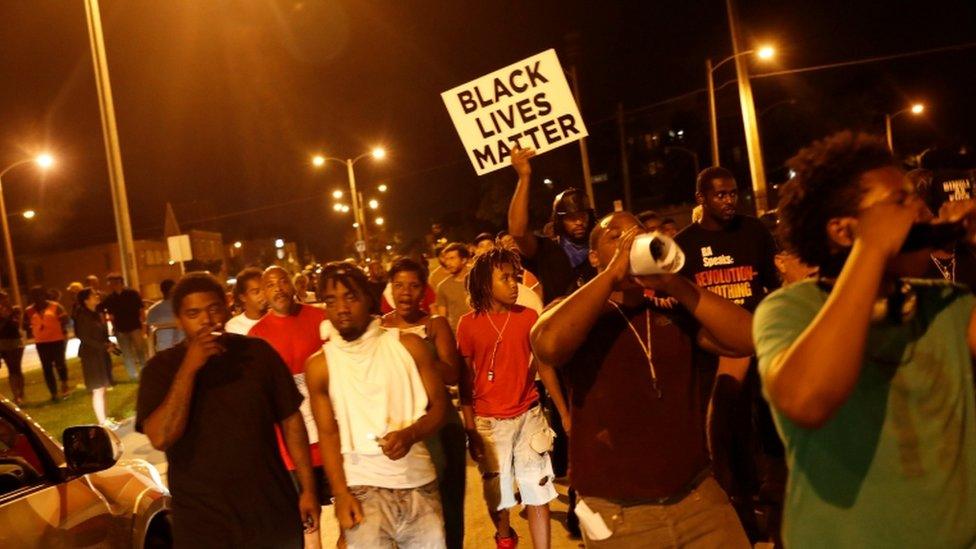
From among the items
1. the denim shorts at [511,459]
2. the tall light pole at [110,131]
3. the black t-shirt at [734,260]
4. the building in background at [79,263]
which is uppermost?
the building in background at [79,263]

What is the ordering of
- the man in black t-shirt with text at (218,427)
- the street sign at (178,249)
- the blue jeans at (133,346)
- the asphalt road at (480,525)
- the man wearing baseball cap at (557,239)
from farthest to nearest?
the street sign at (178,249)
the blue jeans at (133,346)
the asphalt road at (480,525)
the man wearing baseball cap at (557,239)
the man in black t-shirt with text at (218,427)

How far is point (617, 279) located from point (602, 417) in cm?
62

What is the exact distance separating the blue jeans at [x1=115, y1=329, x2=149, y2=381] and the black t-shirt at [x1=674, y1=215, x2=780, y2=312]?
38.5 ft

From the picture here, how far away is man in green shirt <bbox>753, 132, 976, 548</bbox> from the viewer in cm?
208

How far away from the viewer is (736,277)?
554 centimetres

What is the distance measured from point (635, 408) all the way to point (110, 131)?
38.4 ft

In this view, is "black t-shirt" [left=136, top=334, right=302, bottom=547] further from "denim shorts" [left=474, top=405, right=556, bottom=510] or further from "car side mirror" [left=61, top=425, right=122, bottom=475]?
"denim shorts" [left=474, top=405, right=556, bottom=510]

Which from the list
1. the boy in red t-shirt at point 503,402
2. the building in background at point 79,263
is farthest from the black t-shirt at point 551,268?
the building in background at point 79,263

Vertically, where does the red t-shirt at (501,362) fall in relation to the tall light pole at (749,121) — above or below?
below

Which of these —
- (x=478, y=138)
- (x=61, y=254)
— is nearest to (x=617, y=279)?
(x=478, y=138)

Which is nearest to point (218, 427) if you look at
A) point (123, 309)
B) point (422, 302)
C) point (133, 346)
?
point (422, 302)

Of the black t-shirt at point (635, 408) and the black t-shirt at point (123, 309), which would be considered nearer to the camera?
the black t-shirt at point (635, 408)

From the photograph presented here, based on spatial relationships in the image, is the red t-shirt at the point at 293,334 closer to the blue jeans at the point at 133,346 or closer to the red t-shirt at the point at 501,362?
the red t-shirt at the point at 501,362

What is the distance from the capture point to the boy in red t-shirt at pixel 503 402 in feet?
18.5
